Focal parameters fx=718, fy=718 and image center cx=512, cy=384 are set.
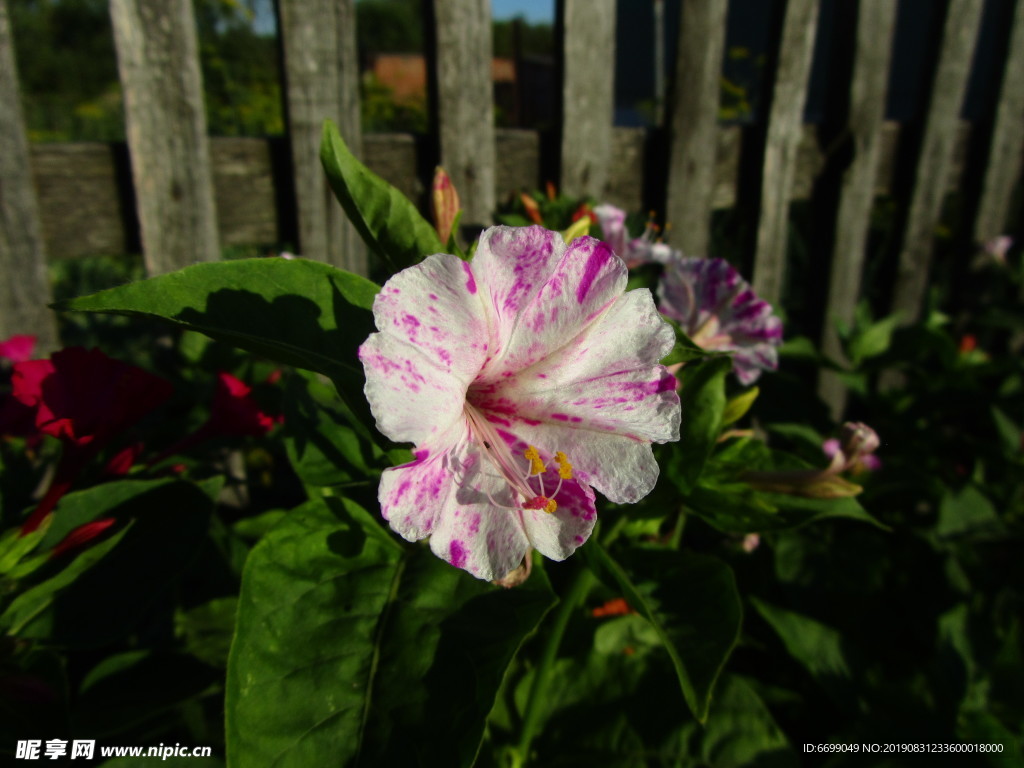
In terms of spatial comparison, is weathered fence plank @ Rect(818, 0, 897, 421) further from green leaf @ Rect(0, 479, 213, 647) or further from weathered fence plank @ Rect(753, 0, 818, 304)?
green leaf @ Rect(0, 479, 213, 647)

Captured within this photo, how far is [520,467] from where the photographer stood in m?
0.84

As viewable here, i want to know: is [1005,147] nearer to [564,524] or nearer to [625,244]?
[625,244]

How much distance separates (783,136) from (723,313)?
179 cm

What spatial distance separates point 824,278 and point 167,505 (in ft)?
9.67

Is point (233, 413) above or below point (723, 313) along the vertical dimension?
below

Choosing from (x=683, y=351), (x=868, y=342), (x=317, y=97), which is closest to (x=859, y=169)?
(x=868, y=342)

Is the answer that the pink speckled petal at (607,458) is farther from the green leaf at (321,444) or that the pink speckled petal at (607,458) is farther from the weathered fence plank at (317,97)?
the weathered fence plank at (317,97)

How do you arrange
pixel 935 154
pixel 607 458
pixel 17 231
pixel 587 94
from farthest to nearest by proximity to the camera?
pixel 935 154
pixel 587 94
pixel 17 231
pixel 607 458

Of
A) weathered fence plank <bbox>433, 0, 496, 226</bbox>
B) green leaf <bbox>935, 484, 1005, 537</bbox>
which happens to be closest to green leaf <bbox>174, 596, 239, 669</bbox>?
weathered fence plank <bbox>433, 0, 496, 226</bbox>

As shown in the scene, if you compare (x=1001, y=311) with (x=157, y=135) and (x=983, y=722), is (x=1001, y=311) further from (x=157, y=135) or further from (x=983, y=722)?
(x=157, y=135)

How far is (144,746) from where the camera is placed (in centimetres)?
109

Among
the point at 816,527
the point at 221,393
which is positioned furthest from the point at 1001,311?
the point at 221,393

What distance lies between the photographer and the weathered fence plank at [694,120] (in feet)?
8.38

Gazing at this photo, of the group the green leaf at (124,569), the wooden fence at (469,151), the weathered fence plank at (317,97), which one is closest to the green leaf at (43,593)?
the green leaf at (124,569)
